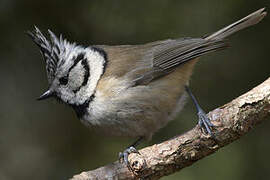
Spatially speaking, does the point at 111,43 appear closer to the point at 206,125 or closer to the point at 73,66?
the point at 73,66

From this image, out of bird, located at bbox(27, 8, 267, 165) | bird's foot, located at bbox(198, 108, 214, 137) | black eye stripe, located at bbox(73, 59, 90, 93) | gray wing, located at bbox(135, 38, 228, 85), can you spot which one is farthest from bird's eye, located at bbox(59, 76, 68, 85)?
bird's foot, located at bbox(198, 108, 214, 137)

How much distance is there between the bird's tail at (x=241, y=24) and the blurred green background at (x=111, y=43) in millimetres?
467

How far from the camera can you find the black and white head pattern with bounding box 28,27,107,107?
3791 mm

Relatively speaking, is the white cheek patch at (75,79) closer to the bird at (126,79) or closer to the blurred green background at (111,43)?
the bird at (126,79)

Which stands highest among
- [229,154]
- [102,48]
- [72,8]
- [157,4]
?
[72,8]

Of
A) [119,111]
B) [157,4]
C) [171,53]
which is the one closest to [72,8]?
[157,4]

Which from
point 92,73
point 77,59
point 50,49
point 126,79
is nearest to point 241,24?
point 126,79

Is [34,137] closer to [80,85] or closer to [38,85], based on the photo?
[38,85]

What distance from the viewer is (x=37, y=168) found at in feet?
15.7

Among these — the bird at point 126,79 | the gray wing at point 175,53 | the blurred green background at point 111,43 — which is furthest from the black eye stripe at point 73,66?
the blurred green background at point 111,43

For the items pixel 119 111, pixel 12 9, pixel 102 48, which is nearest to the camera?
pixel 119 111

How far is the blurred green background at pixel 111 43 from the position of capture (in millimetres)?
4336

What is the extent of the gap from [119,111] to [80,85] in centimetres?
49

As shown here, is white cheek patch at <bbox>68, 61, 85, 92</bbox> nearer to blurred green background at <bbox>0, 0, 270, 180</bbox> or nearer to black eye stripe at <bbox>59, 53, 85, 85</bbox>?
black eye stripe at <bbox>59, 53, 85, 85</bbox>
